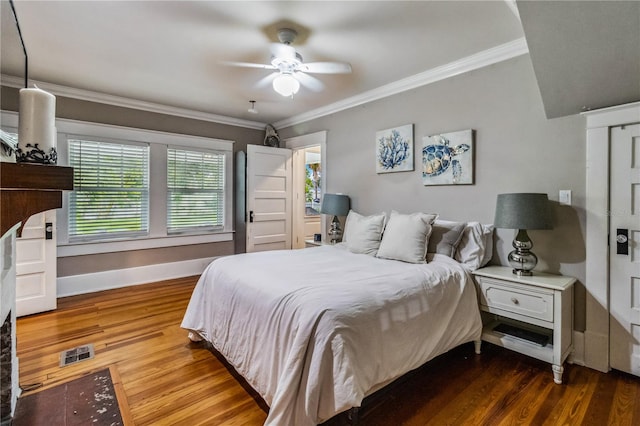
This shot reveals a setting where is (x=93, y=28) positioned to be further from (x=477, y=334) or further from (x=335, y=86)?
(x=477, y=334)

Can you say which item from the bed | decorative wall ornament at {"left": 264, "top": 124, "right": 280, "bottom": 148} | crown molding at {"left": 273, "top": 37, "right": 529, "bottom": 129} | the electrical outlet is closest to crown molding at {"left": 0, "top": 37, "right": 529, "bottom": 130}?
crown molding at {"left": 273, "top": 37, "right": 529, "bottom": 129}

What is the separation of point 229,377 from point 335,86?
3.08 metres

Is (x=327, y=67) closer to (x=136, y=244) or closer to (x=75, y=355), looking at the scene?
(x=75, y=355)

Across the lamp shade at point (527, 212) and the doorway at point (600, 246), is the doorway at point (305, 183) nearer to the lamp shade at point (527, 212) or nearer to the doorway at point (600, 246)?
the lamp shade at point (527, 212)

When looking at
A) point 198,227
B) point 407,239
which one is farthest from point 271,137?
point 407,239

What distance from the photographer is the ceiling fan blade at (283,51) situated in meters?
2.30

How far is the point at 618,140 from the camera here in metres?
2.15

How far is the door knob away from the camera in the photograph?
83.9 inches

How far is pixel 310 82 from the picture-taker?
341cm

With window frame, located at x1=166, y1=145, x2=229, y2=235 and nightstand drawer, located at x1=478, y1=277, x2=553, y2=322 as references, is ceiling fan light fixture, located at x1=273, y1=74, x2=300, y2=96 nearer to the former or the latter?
nightstand drawer, located at x1=478, y1=277, x2=553, y2=322

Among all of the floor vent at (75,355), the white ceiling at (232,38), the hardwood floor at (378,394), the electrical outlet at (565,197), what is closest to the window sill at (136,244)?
the hardwood floor at (378,394)

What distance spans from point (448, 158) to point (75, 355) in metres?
3.65

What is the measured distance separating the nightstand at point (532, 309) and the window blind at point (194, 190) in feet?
12.9

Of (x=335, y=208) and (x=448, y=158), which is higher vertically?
(x=448, y=158)
